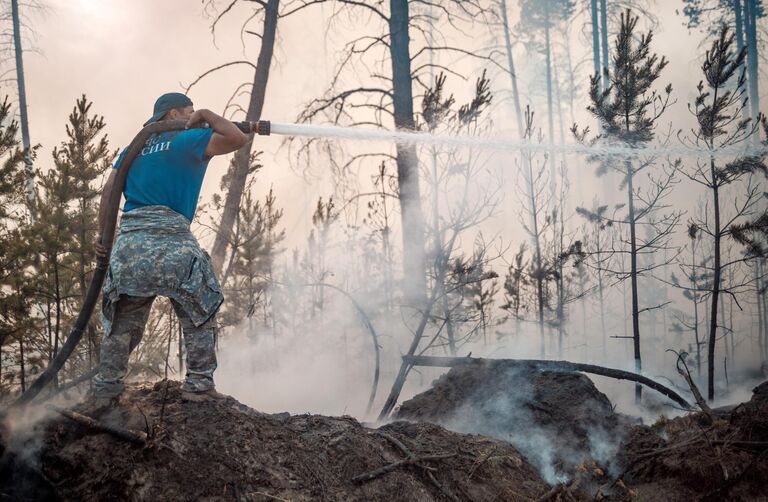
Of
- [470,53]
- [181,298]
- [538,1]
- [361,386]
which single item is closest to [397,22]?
[470,53]

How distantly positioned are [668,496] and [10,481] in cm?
417

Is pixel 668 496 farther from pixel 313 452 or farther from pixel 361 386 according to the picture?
pixel 361 386

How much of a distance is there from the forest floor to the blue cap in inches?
79.1

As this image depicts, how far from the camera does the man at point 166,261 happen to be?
3.65 metres

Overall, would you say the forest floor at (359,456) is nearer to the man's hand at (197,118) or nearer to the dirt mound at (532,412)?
the dirt mound at (532,412)

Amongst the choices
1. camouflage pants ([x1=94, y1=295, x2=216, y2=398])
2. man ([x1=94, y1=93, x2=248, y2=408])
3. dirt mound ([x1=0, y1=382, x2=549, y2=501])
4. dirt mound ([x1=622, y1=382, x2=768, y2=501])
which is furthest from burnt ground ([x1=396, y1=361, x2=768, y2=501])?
man ([x1=94, y1=93, x2=248, y2=408])

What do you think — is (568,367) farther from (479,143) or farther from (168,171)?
(168,171)

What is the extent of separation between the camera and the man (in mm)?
3652

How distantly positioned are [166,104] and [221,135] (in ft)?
2.37

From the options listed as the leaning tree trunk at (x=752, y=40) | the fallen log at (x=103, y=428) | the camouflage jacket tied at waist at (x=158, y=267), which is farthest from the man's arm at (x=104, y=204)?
the leaning tree trunk at (x=752, y=40)

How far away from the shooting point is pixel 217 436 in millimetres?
3215

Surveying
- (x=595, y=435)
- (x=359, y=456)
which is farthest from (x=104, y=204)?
(x=595, y=435)

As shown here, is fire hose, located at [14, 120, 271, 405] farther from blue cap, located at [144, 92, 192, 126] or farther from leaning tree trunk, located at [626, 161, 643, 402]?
leaning tree trunk, located at [626, 161, 643, 402]

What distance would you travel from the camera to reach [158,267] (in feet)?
12.0
